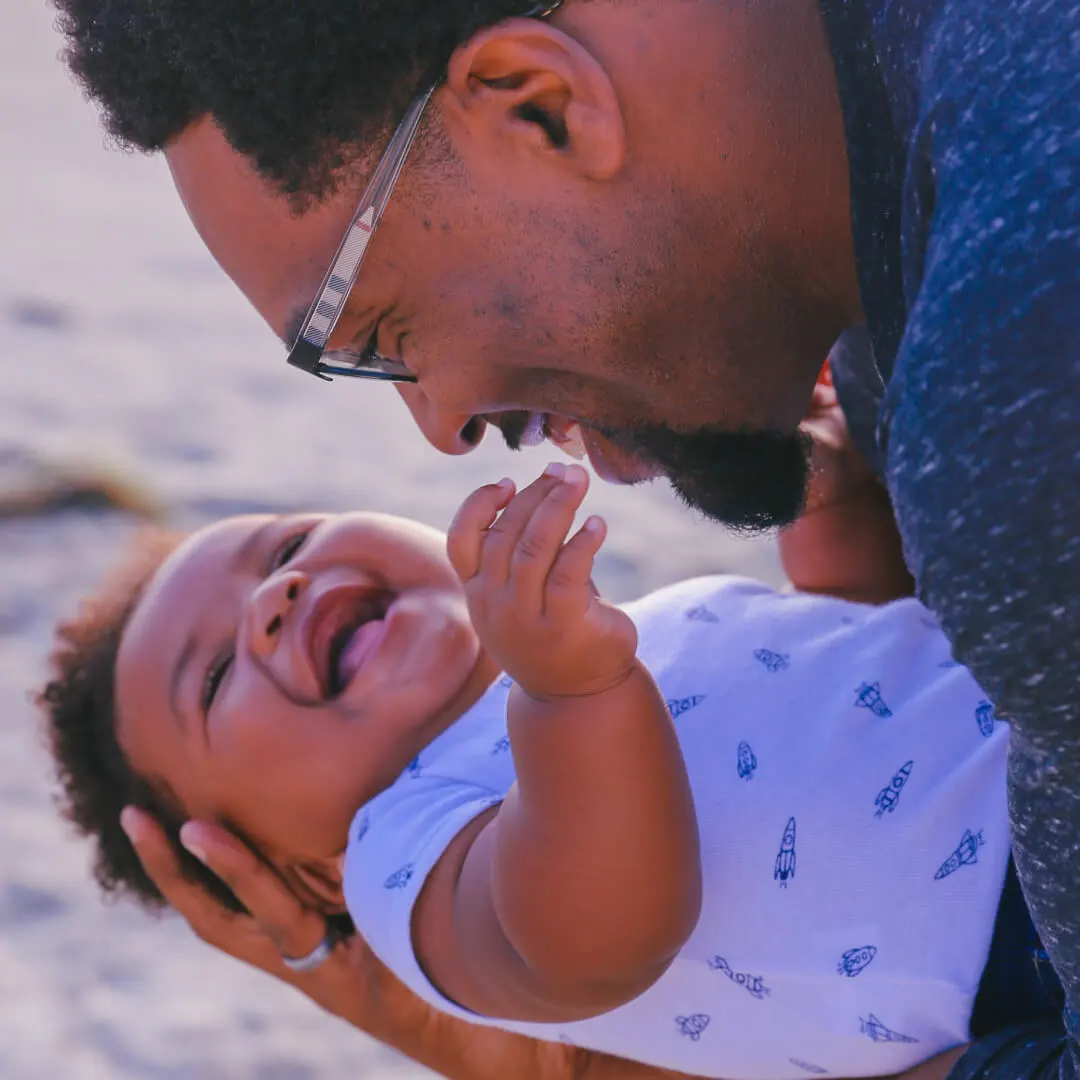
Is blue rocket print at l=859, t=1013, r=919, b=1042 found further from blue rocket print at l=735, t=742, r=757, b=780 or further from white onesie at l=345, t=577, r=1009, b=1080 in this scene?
blue rocket print at l=735, t=742, r=757, b=780

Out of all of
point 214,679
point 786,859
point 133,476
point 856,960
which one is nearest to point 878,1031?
point 856,960

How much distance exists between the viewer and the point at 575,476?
1733 millimetres

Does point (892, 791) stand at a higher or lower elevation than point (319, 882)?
higher

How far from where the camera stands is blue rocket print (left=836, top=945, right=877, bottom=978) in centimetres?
189

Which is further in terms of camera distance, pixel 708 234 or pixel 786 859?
pixel 786 859

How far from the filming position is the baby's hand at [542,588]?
1702mm

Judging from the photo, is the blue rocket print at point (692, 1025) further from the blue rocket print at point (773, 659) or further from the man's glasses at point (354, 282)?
the man's glasses at point (354, 282)

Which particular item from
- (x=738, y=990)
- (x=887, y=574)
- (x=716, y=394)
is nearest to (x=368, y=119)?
(x=716, y=394)

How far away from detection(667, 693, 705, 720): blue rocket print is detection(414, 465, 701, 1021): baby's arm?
285 mm

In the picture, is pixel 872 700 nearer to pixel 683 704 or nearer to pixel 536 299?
pixel 683 704

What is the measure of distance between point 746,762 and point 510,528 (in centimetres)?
54

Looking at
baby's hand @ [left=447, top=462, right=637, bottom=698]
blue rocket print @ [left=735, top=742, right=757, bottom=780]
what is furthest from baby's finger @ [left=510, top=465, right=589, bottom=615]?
blue rocket print @ [left=735, top=742, right=757, bottom=780]

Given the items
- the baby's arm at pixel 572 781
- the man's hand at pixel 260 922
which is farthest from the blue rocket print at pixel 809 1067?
the man's hand at pixel 260 922

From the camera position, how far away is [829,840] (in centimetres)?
195
